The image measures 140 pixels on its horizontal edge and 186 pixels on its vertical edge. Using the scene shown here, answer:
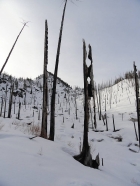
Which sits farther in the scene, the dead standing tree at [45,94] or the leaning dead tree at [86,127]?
the dead standing tree at [45,94]

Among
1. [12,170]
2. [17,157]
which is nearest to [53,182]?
[12,170]

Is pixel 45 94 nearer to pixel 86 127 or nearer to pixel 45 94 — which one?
pixel 45 94

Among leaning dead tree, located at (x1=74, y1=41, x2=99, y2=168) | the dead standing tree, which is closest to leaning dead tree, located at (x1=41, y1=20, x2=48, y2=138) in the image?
the dead standing tree

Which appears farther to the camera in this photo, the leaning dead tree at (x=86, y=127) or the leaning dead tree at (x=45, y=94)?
the leaning dead tree at (x=45, y=94)

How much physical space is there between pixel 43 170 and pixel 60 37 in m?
9.13

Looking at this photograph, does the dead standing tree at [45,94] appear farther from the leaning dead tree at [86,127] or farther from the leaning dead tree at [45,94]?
the leaning dead tree at [86,127]

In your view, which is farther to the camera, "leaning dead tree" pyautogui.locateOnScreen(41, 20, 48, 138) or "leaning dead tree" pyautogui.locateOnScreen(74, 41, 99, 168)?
"leaning dead tree" pyautogui.locateOnScreen(41, 20, 48, 138)

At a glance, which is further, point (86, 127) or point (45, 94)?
point (45, 94)

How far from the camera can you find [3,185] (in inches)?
86.3

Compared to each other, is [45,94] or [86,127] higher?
[45,94]

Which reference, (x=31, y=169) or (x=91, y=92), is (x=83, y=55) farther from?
(x=31, y=169)

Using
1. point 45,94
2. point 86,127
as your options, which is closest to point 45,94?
point 45,94

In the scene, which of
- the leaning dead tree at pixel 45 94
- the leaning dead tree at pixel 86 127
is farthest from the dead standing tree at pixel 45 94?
the leaning dead tree at pixel 86 127

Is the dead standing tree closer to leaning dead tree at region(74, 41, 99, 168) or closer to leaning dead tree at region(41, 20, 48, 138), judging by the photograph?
leaning dead tree at region(41, 20, 48, 138)
